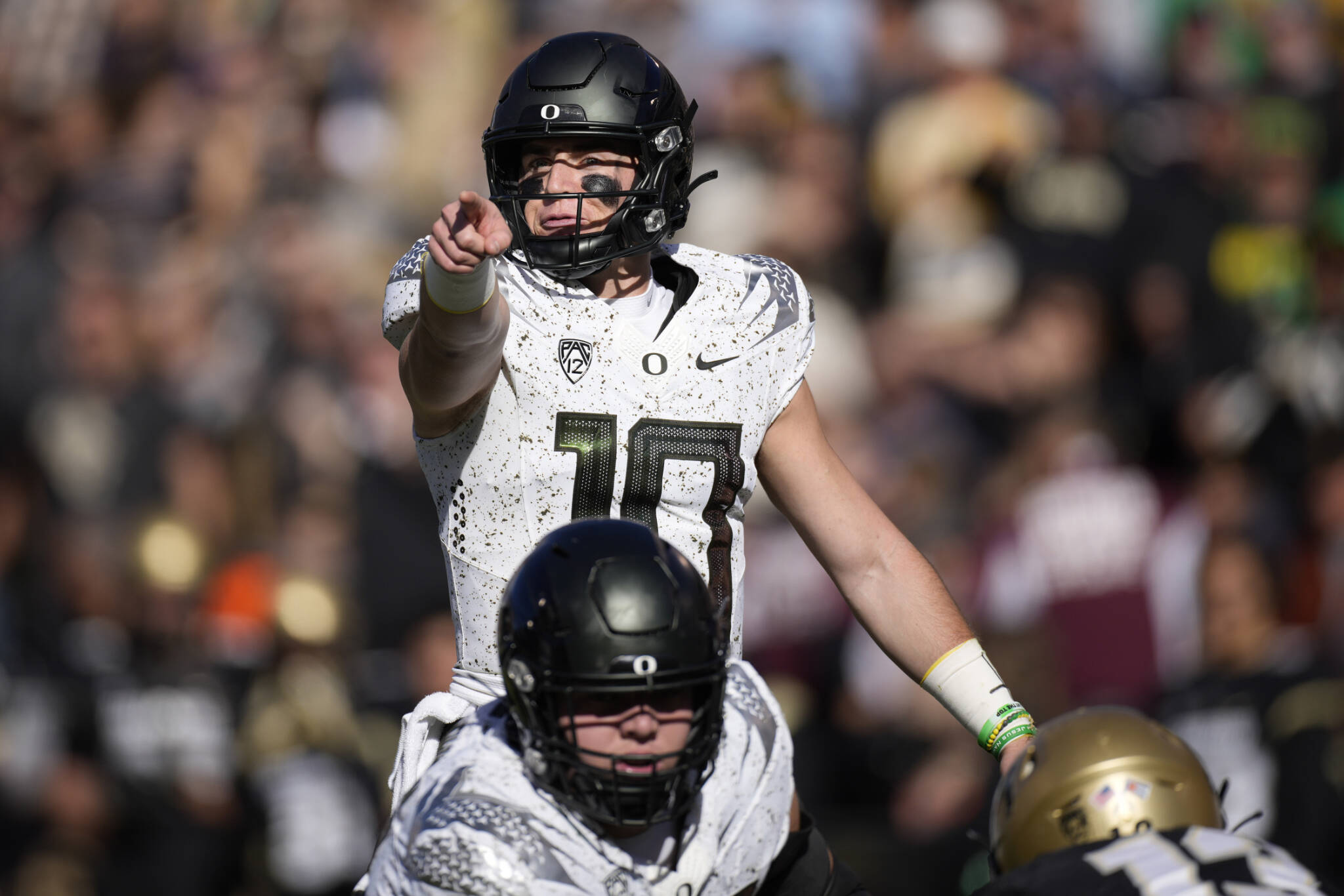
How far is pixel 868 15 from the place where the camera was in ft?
32.0

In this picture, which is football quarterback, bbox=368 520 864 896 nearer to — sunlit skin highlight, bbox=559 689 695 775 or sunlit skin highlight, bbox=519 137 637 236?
sunlit skin highlight, bbox=559 689 695 775

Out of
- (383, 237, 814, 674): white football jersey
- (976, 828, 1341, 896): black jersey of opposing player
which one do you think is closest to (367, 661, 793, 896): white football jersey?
(383, 237, 814, 674): white football jersey

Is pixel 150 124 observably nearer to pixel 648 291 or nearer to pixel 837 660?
pixel 837 660

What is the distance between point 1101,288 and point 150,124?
20.3ft

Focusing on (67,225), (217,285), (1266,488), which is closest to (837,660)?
(1266,488)

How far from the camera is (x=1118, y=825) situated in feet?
8.93

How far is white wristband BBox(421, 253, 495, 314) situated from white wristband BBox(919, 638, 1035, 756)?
123 cm

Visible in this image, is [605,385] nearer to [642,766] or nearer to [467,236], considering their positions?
[467,236]

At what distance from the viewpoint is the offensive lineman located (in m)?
3.38

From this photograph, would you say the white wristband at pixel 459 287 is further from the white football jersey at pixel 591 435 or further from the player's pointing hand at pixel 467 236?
the white football jersey at pixel 591 435

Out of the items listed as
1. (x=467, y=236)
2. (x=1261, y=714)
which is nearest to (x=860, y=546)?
(x=467, y=236)

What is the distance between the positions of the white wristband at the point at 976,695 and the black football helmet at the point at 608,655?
2.80 feet

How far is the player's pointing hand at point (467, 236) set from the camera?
2961 mm

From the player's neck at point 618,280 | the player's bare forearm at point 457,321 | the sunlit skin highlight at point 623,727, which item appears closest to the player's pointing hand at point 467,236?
the player's bare forearm at point 457,321
